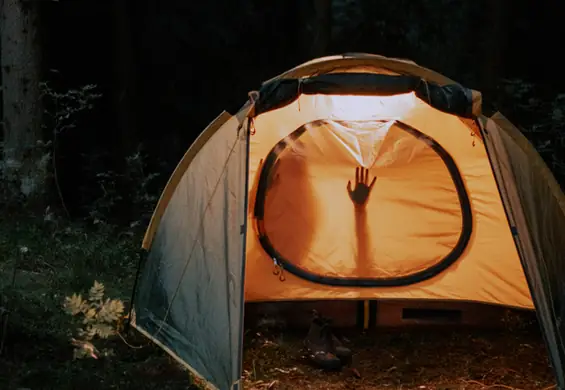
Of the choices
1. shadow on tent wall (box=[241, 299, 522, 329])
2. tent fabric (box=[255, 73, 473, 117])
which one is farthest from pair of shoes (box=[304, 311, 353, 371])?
tent fabric (box=[255, 73, 473, 117])

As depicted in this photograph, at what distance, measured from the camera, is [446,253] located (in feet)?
15.1

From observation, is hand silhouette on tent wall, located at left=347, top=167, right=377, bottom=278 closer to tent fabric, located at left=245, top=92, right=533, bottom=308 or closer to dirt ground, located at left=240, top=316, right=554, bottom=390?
tent fabric, located at left=245, top=92, right=533, bottom=308

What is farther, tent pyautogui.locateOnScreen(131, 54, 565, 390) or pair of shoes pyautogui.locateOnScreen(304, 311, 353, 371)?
tent pyautogui.locateOnScreen(131, 54, 565, 390)

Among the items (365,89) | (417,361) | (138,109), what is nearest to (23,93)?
(138,109)

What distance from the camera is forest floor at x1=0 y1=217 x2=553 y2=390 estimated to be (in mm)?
3477

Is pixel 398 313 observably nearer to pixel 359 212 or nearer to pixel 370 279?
pixel 370 279

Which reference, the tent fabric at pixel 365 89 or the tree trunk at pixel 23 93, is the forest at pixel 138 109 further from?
the tent fabric at pixel 365 89

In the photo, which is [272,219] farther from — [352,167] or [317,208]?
[352,167]

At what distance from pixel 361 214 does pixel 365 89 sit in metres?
1.49

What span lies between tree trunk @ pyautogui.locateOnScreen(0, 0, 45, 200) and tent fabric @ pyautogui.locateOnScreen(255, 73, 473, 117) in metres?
3.64

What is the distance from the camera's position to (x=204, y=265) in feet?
10.9

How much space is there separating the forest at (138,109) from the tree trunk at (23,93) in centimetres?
1

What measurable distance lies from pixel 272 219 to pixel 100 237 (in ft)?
7.60

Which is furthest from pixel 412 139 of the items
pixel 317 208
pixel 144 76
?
pixel 144 76
